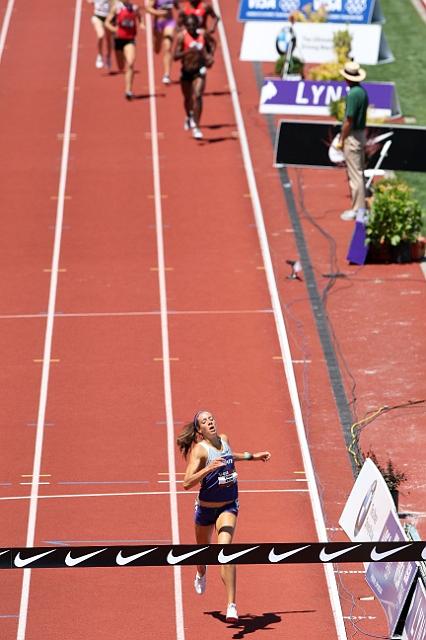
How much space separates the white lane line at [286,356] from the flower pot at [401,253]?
1708 millimetres

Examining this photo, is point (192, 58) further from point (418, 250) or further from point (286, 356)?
point (286, 356)

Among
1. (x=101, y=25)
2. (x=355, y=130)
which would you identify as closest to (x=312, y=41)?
(x=101, y=25)

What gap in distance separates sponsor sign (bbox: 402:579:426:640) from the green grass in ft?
38.2

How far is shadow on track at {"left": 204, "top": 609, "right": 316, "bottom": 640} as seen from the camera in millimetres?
10461

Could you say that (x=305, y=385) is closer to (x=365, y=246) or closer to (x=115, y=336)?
(x=115, y=336)

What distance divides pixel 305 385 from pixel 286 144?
19.6 feet

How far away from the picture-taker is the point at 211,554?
828 cm

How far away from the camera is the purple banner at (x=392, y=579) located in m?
9.36

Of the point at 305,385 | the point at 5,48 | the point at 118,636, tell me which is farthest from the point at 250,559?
the point at 5,48

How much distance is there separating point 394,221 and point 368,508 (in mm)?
7918

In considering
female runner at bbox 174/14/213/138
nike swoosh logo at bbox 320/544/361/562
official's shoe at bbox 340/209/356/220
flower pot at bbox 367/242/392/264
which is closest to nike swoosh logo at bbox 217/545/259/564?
nike swoosh logo at bbox 320/544/361/562

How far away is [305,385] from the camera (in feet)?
48.6

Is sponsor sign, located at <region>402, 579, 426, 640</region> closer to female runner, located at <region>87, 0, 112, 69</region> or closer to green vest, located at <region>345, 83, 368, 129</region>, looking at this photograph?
green vest, located at <region>345, 83, 368, 129</region>

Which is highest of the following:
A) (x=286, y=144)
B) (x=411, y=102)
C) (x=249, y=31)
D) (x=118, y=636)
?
(x=249, y=31)
